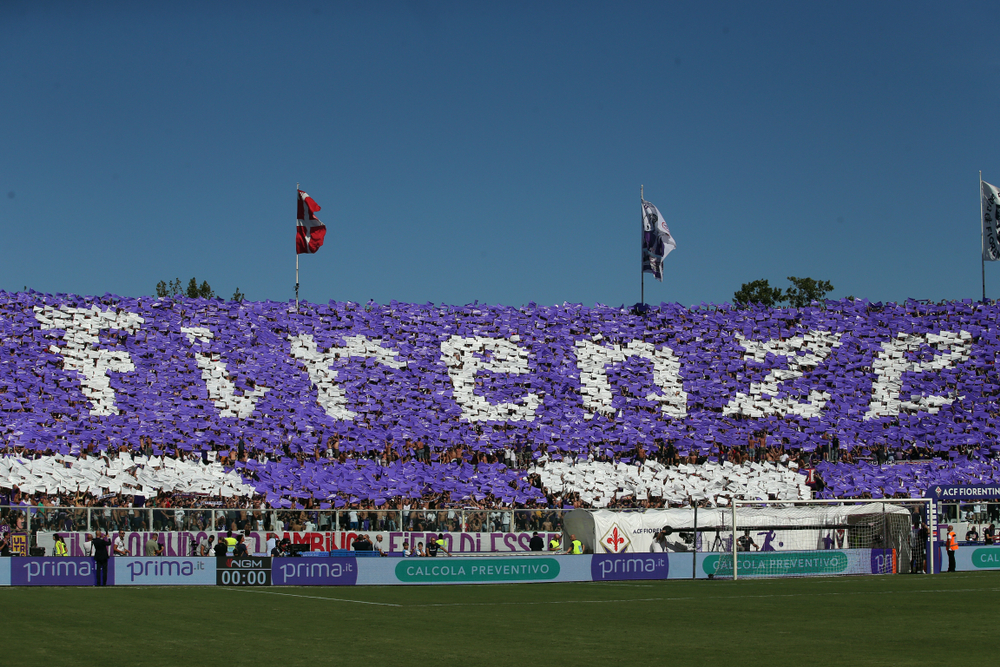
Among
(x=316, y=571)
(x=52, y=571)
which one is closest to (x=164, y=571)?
(x=52, y=571)

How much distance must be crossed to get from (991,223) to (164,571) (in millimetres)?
50549

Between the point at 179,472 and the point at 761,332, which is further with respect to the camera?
the point at 761,332

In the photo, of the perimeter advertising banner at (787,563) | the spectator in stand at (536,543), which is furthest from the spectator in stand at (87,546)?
the perimeter advertising banner at (787,563)

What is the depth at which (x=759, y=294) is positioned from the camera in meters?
99.3

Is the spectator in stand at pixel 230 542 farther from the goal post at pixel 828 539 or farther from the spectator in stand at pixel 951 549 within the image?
the spectator in stand at pixel 951 549

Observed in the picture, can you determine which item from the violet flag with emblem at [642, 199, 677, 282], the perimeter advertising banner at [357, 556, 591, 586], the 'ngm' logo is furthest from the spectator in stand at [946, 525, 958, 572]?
the violet flag with emblem at [642, 199, 677, 282]

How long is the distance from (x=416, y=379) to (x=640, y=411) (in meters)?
10.6

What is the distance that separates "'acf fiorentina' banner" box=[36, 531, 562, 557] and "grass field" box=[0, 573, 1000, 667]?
4.57 m

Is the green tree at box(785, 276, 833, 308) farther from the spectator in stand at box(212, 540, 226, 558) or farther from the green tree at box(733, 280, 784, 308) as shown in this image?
the spectator in stand at box(212, 540, 226, 558)

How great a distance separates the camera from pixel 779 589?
29875 millimetres

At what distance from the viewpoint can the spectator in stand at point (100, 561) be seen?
30.7 metres

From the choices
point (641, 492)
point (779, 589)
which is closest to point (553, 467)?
point (641, 492)

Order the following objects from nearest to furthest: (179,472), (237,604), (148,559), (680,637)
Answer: (680,637) → (237,604) → (148,559) → (179,472)

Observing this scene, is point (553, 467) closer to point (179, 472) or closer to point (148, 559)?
point (179, 472)
